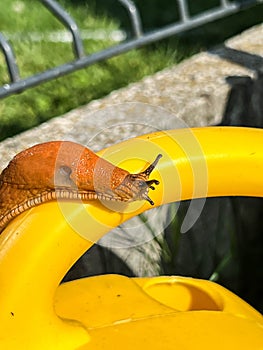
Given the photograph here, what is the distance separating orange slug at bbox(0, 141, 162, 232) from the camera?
3.36 ft

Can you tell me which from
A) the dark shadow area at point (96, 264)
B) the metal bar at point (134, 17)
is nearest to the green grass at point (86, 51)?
the metal bar at point (134, 17)

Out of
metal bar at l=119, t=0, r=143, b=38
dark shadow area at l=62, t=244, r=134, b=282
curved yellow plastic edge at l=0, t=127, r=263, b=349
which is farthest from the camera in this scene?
metal bar at l=119, t=0, r=143, b=38

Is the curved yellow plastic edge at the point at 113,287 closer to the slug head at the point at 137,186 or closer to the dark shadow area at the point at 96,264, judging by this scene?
the slug head at the point at 137,186

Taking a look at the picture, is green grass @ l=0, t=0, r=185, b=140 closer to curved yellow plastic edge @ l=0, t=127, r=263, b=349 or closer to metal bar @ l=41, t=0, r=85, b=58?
metal bar @ l=41, t=0, r=85, b=58

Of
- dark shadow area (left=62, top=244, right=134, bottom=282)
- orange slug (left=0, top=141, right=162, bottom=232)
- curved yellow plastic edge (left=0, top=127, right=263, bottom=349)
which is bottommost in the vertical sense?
dark shadow area (left=62, top=244, right=134, bottom=282)

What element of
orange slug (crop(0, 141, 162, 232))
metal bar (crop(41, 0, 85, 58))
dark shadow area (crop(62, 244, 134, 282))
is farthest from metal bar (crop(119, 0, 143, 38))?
orange slug (crop(0, 141, 162, 232))

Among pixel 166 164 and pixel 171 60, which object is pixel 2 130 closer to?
pixel 171 60

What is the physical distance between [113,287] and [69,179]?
0.69ft

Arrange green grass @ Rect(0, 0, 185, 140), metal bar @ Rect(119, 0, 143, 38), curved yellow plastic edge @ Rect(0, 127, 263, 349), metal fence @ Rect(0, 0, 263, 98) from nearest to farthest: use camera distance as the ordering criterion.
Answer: curved yellow plastic edge @ Rect(0, 127, 263, 349)
metal fence @ Rect(0, 0, 263, 98)
metal bar @ Rect(119, 0, 143, 38)
green grass @ Rect(0, 0, 185, 140)

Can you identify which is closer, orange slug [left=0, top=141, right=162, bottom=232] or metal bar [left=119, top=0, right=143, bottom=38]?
orange slug [left=0, top=141, right=162, bottom=232]

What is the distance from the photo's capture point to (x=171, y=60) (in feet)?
9.58

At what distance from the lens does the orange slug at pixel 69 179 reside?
3.36 ft

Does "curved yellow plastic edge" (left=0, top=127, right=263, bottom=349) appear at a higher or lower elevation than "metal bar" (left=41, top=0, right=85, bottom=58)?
lower

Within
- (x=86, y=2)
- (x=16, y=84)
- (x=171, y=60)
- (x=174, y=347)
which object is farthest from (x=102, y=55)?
(x=86, y=2)
